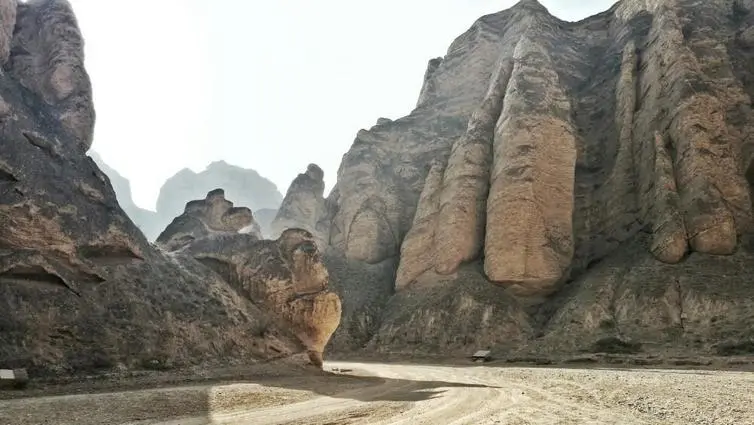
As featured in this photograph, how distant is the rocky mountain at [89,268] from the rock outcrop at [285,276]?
0.07m

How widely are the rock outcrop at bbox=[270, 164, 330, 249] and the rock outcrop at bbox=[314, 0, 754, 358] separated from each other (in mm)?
28224

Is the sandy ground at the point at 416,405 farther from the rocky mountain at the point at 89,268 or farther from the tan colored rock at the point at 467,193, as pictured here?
the tan colored rock at the point at 467,193

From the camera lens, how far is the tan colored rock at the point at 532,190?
41.9m

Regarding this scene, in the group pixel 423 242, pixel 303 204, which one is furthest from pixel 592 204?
pixel 303 204

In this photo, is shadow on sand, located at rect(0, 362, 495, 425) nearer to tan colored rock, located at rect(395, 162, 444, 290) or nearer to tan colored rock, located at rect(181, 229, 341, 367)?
tan colored rock, located at rect(181, 229, 341, 367)

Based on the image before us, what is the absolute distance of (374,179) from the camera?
65.2 m

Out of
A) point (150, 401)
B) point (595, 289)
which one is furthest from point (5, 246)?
point (595, 289)

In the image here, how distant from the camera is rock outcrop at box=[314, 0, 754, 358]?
34469 millimetres

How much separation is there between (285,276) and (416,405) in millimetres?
16422

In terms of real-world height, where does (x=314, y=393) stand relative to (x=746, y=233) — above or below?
below

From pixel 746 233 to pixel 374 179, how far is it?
42326 mm

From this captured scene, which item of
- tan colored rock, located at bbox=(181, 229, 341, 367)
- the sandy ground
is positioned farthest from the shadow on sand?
tan colored rock, located at bbox=(181, 229, 341, 367)

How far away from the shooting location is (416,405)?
1280 cm

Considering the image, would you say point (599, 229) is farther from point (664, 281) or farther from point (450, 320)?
point (450, 320)
